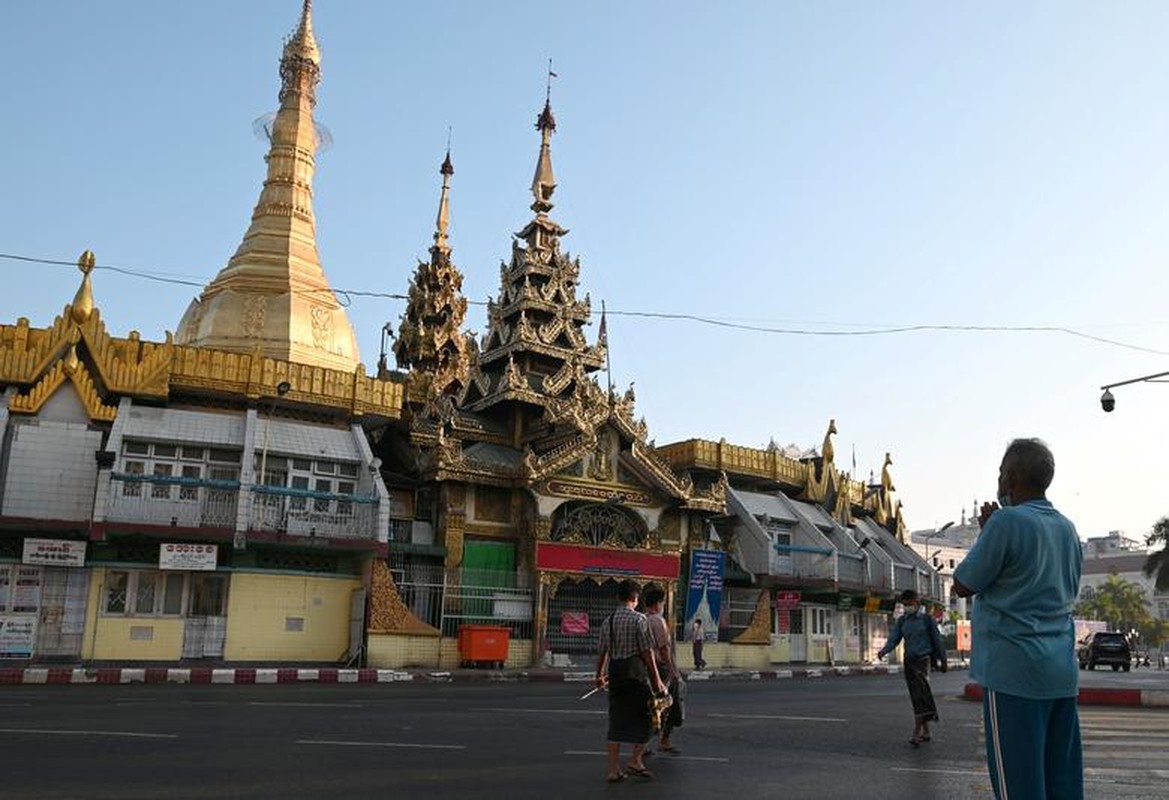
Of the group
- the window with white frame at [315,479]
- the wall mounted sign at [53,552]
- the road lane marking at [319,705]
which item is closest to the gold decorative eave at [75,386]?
the wall mounted sign at [53,552]

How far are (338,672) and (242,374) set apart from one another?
9599mm

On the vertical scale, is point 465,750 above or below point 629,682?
below

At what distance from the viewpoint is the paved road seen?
6945 millimetres

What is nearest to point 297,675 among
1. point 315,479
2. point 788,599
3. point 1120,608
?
point 315,479

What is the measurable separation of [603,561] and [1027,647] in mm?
26486

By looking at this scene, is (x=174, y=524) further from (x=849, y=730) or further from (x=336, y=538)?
(x=849, y=730)

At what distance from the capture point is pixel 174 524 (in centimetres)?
2352

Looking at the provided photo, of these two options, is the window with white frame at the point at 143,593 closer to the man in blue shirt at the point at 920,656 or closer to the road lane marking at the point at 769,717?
the road lane marking at the point at 769,717

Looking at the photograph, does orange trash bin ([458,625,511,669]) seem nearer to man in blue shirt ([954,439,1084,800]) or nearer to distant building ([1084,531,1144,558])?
man in blue shirt ([954,439,1084,800])

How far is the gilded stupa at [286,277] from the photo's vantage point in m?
34.2

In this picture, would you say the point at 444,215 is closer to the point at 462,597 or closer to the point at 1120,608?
the point at 462,597

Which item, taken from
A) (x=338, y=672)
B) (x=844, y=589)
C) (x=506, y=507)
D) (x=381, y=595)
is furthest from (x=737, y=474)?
(x=338, y=672)

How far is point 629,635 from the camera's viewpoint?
823 centimetres

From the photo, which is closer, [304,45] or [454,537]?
[454,537]
